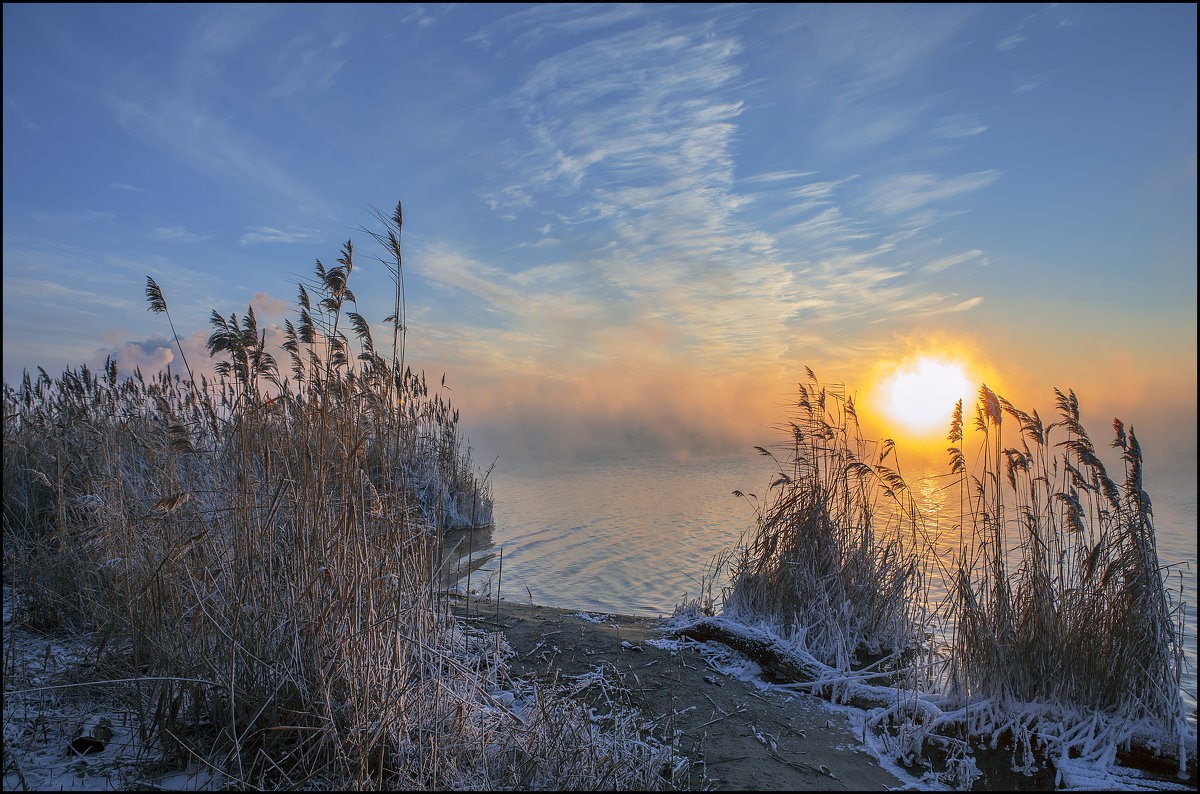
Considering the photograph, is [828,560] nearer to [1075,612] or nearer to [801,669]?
[801,669]

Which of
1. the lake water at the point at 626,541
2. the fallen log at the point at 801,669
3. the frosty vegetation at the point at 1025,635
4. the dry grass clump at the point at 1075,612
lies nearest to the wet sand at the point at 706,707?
the fallen log at the point at 801,669

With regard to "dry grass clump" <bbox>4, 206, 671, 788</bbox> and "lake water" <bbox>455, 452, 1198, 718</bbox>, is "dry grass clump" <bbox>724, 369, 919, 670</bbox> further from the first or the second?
"dry grass clump" <bbox>4, 206, 671, 788</bbox>

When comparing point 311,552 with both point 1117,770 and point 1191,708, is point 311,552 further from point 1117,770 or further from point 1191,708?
point 1191,708

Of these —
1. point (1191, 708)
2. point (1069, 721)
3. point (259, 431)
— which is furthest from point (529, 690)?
point (1191, 708)

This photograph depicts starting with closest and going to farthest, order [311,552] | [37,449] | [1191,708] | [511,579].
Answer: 1. [311,552]
2. [1191,708]
3. [37,449]
4. [511,579]

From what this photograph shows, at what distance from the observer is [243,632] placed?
3295 mm

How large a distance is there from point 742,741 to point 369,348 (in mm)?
3649

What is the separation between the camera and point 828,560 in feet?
18.8

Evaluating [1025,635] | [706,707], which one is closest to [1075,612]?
[1025,635]

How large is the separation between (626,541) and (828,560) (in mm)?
7264

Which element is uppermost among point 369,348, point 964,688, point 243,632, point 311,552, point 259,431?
point 369,348

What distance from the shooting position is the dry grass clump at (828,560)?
552cm

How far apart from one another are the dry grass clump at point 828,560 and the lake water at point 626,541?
0.83 metres

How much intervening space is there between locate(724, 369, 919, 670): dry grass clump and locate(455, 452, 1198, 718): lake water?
0.83 m
